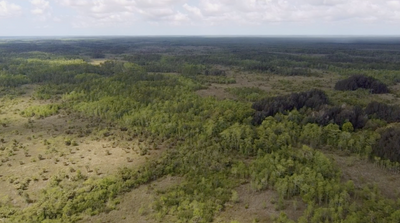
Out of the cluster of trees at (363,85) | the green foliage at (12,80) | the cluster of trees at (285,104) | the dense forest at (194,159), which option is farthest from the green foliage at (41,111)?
the cluster of trees at (363,85)

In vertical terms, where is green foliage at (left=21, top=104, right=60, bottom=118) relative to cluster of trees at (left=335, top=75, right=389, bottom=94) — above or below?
below

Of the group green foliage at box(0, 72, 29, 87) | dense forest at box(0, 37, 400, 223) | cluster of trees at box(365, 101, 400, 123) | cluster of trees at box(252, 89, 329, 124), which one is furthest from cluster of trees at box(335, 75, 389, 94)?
green foliage at box(0, 72, 29, 87)

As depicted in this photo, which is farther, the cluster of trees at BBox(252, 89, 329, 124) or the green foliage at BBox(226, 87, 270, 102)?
the green foliage at BBox(226, 87, 270, 102)

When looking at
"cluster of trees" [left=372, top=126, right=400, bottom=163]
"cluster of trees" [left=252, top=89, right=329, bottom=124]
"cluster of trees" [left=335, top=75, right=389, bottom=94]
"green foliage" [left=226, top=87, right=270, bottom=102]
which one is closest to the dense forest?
"cluster of trees" [left=372, top=126, right=400, bottom=163]

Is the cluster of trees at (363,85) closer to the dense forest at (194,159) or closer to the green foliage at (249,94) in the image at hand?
the dense forest at (194,159)

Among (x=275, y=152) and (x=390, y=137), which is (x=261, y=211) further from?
(x=390, y=137)

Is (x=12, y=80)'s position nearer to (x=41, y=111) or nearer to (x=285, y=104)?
(x=41, y=111)

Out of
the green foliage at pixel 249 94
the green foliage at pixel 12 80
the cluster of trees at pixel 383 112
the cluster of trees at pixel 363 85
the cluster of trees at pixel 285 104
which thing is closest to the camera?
the cluster of trees at pixel 383 112

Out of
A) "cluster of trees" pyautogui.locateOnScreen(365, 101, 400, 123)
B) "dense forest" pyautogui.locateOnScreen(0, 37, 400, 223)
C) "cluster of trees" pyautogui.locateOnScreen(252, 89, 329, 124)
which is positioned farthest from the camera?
"cluster of trees" pyautogui.locateOnScreen(252, 89, 329, 124)

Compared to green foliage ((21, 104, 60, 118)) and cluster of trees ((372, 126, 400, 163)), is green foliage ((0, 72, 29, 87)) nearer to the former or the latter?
green foliage ((21, 104, 60, 118))

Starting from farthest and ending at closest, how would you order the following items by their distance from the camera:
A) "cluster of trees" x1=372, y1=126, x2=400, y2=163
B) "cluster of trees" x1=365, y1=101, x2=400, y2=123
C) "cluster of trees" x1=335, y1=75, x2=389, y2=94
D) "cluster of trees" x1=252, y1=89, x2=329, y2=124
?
1. "cluster of trees" x1=335, y1=75, x2=389, y2=94
2. "cluster of trees" x1=252, y1=89, x2=329, y2=124
3. "cluster of trees" x1=365, y1=101, x2=400, y2=123
4. "cluster of trees" x1=372, y1=126, x2=400, y2=163
